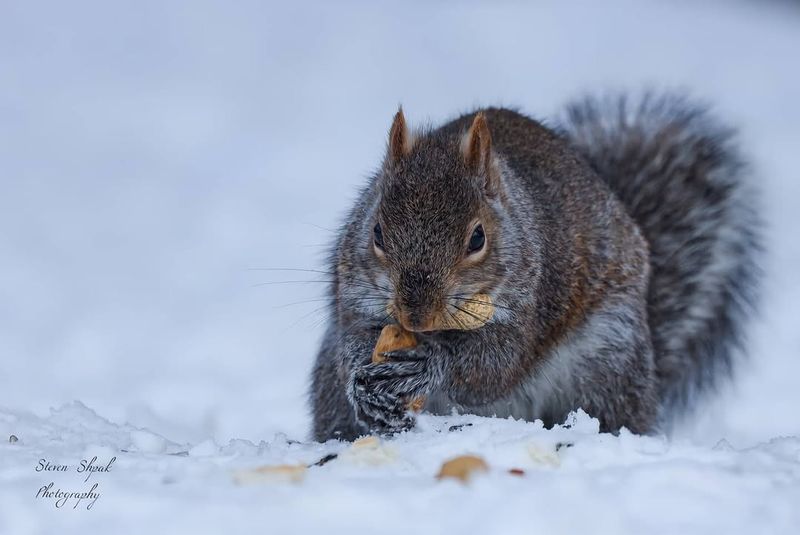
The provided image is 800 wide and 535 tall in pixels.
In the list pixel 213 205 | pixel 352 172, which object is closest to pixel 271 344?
pixel 213 205

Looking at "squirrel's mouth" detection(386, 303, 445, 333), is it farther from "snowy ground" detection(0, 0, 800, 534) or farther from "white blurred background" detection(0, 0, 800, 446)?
"white blurred background" detection(0, 0, 800, 446)

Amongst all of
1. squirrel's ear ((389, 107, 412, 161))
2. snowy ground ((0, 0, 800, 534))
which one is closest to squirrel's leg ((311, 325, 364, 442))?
snowy ground ((0, 0, 800, 534))

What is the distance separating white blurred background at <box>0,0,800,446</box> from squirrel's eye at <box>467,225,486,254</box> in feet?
1.97

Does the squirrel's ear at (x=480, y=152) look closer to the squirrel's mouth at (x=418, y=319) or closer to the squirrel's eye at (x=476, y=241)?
the squirrel's eye at (x=476, y=241)

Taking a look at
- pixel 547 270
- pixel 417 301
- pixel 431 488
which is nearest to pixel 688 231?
pixel 547 270

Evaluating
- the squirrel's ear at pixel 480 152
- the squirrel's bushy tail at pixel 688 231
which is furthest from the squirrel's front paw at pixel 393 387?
the squirrel's bushy tail at pixel 688 231

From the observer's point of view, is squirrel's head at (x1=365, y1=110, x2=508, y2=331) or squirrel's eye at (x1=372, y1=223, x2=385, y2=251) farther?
squirrel's eye at (x1=372, y1=223, x2=385, y2=251)

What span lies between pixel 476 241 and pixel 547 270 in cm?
36

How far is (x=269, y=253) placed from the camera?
4.48m

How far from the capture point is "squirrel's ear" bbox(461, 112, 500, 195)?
8.18 ft

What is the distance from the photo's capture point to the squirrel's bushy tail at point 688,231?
323cm

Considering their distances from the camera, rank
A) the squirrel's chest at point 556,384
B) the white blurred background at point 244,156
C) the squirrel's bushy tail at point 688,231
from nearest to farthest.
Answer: the squirrel's chest at point 556,384
the squirrel's bushy tail at point 688,231
the white blurred background at point 244,156

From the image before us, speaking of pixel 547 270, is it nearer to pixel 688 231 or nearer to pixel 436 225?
pixel 436 225

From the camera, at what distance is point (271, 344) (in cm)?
393
